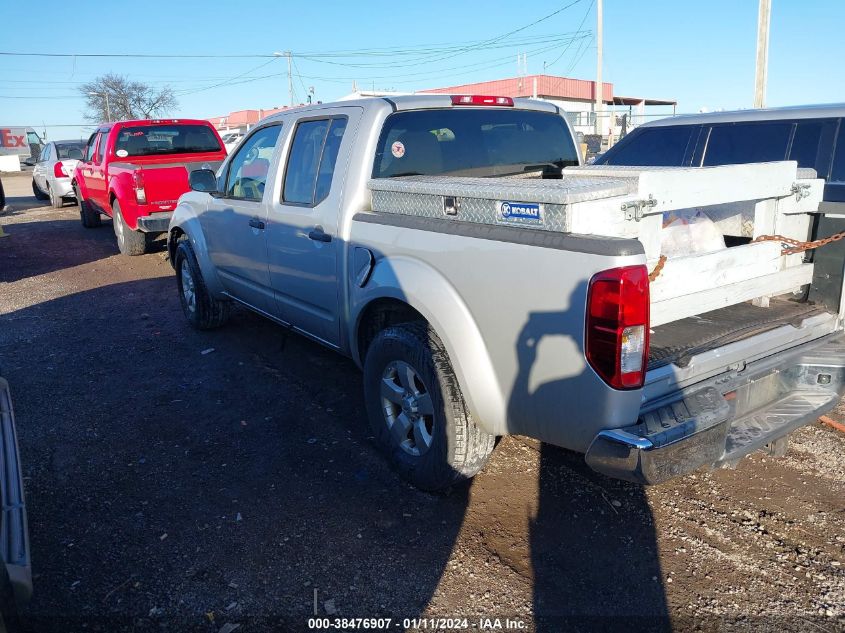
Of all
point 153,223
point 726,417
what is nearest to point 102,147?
point 153,223

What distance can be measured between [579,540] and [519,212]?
1.56m

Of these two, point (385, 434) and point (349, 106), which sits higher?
point (349, 106)

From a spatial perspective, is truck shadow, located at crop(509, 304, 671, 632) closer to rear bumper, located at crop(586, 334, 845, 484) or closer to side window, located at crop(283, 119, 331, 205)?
rear bumper, located at crop(586, 334, 845, 484)

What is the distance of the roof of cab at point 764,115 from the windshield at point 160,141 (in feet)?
24.8

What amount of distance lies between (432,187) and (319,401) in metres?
2.12

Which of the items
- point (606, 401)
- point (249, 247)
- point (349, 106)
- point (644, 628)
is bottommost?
point (644, 628)

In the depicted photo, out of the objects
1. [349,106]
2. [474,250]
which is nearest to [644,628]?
[474,250]

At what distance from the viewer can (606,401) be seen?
258 cm

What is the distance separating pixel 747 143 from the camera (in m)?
6.15

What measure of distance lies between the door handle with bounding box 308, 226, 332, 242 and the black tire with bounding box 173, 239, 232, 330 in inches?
94.5

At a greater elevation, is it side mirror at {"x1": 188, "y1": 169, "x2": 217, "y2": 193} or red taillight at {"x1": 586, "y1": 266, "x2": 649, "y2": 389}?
side mirror at {"x1": 188, "y1": 169, "x2": 217, "y2": 193}

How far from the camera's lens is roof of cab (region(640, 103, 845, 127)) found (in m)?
5.78

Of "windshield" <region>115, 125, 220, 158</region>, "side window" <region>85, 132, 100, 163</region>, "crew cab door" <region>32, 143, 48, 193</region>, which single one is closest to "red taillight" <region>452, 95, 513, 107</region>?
"windshield" <region>115, 125, 220, 158</region>

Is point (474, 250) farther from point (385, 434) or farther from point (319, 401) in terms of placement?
point (319, 401)
